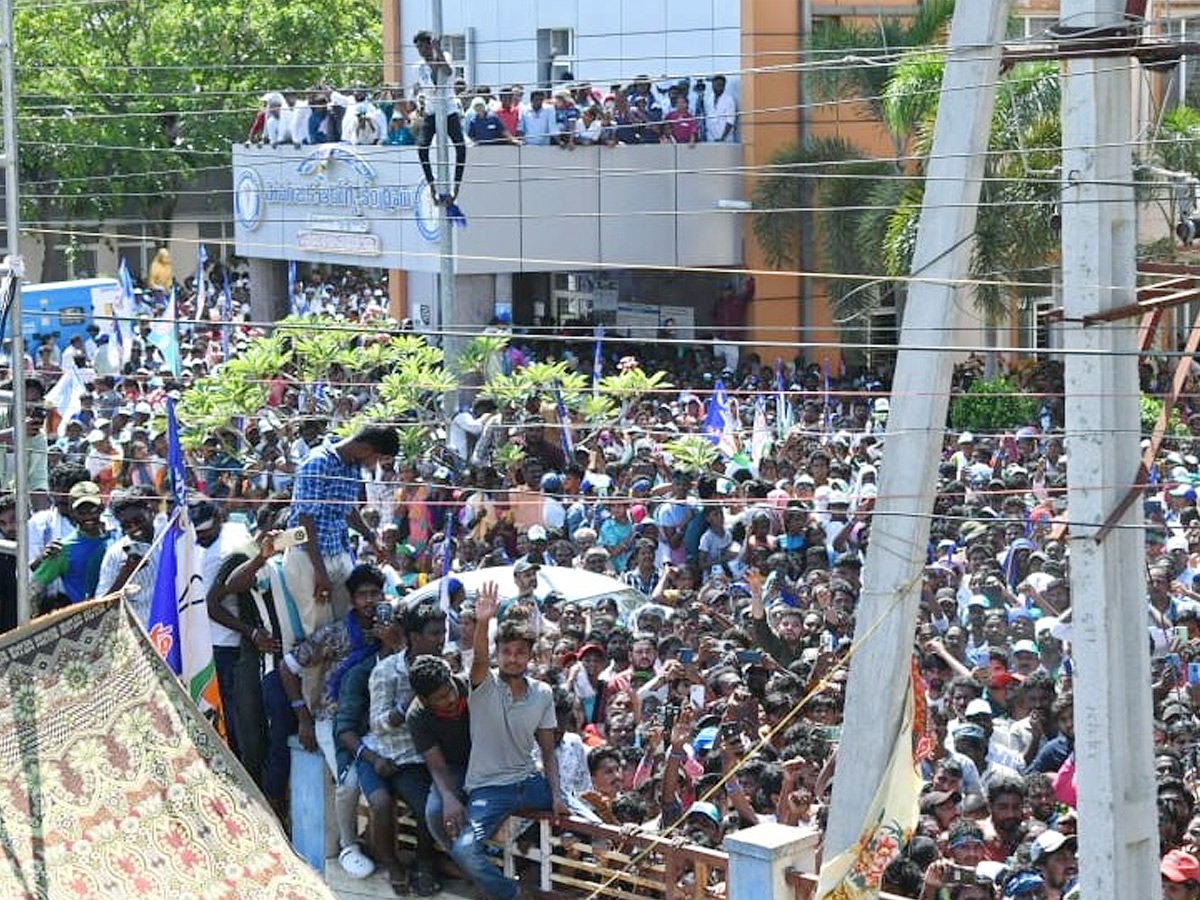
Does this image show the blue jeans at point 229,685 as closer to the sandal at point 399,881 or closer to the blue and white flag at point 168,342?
the sandal at point 399,881

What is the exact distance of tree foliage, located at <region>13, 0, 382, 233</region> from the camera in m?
43.4

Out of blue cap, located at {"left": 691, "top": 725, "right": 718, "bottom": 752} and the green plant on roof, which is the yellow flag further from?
the green plant on roof

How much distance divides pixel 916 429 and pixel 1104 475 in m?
1.11

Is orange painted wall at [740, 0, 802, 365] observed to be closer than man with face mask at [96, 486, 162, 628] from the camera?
No

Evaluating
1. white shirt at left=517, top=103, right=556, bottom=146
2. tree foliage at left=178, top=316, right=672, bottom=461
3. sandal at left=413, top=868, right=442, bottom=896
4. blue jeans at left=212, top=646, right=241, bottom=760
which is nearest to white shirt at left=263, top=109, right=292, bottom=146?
white shirt at left=517, top=103, right=556, bottom=146

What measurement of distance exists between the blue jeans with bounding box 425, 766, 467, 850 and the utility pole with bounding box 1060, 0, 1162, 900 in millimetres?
2654

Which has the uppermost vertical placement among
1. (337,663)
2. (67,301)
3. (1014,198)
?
(1014,198)

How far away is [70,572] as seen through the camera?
12.6 m

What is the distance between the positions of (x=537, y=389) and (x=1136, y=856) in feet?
41.0

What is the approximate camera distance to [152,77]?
44.4 m

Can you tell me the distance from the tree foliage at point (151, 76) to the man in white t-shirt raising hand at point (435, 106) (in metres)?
15.3

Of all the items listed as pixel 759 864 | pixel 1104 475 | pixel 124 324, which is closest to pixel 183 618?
pixel 759 864

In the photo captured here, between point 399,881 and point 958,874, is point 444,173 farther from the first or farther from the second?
point 958,874

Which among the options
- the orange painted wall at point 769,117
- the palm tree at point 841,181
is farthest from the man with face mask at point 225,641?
the orange painted wall at point 769,117
